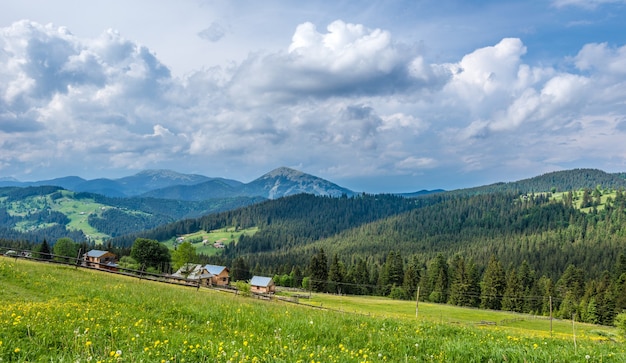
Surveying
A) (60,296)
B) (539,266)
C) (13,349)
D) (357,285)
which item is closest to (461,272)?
(357,285)

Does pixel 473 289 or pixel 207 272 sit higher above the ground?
pixel 473 289

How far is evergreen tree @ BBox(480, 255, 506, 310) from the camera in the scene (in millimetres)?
105875

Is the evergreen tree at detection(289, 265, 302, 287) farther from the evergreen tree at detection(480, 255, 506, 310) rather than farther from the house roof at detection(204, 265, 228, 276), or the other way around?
the evergreen tree at detection(480, 255, 506, 310)

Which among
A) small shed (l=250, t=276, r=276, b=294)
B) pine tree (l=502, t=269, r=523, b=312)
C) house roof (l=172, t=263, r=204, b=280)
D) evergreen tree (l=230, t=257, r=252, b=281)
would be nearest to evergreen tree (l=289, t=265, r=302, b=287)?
evergreen tree (l=230, t=257, r=252, b=281)

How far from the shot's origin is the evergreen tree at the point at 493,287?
106 m

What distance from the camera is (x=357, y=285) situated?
123 m

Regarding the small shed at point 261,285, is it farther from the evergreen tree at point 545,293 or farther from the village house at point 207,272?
the evergreen tree at point 545,293

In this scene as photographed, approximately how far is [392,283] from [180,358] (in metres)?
128

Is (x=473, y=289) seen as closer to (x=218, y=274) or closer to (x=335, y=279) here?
(x=335, y=279)

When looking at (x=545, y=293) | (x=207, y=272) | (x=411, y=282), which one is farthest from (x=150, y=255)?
(x=545, y=293)

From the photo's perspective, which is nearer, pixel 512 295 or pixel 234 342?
pixel 234 342

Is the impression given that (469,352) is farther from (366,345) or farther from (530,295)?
(530,295)

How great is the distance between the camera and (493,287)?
4237 inches

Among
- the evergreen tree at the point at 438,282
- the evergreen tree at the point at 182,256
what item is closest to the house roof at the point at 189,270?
the evergreen tree at the point at 182,256
